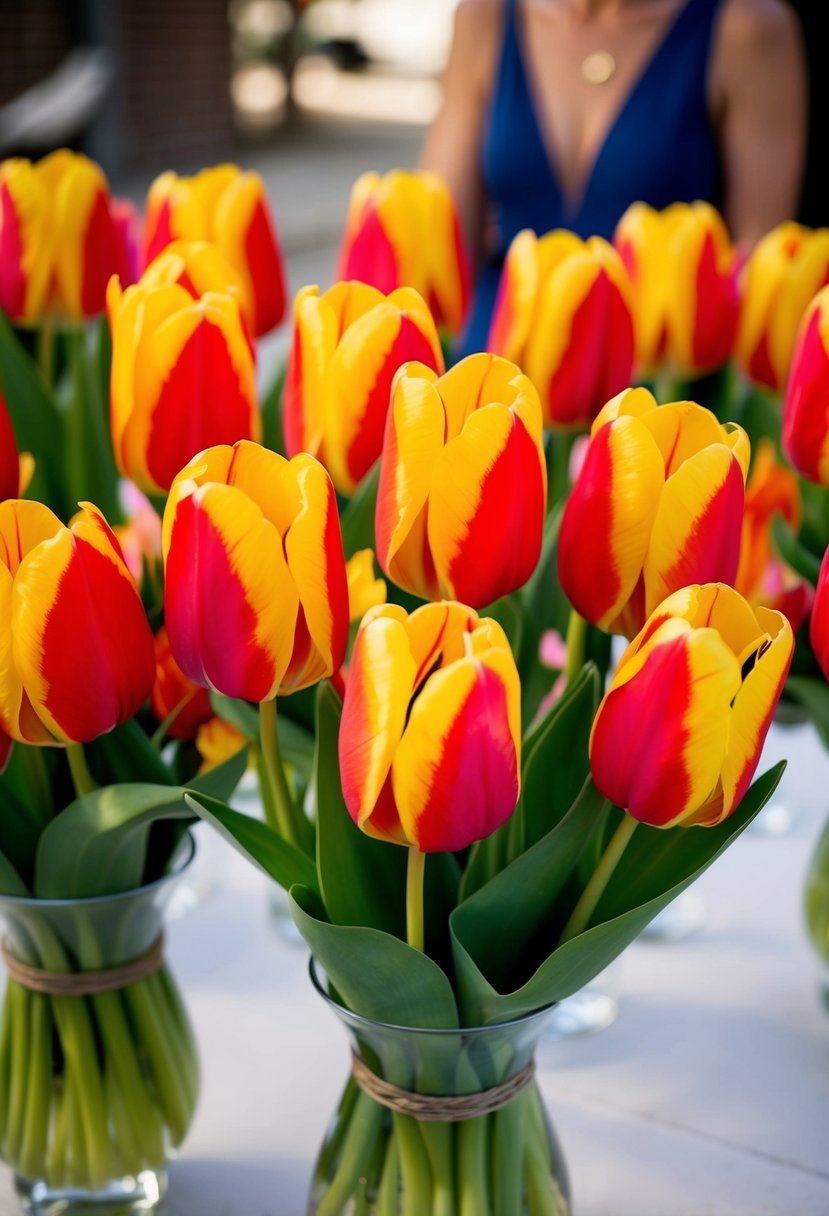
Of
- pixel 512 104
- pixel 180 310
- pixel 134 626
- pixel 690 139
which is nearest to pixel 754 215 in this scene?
pixel 690 139

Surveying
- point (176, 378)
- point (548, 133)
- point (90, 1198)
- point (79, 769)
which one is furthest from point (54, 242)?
point (548, 133)

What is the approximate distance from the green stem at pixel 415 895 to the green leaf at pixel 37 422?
42 cm

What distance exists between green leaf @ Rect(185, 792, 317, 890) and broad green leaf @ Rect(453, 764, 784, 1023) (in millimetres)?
62

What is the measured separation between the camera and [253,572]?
425 millimetres

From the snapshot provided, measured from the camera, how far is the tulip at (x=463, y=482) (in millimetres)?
453

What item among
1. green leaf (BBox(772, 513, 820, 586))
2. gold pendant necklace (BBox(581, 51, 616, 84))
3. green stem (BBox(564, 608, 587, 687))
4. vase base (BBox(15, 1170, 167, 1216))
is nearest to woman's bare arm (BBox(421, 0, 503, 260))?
gold pendant necklace (BBox(581, 51, 616, 84))

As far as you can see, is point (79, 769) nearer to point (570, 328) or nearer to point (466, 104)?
point (570, 328)

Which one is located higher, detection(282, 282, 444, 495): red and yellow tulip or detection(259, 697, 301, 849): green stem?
detection(282, 282, 444, 495): red and yellow tulip

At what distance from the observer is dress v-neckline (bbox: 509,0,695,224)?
1.73m

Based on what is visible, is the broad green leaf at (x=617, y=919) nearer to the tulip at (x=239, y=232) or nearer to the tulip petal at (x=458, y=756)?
the tulip petal at (x=458, y=756)

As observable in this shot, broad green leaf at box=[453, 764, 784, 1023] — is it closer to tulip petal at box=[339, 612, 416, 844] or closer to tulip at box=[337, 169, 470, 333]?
tulip petal at box=[339, 612, 416, 844]

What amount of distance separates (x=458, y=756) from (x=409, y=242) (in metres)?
0.48

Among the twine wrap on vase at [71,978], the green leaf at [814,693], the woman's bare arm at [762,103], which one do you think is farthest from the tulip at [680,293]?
the woman's bare arm at [762,103]

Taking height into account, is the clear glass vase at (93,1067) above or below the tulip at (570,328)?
below
